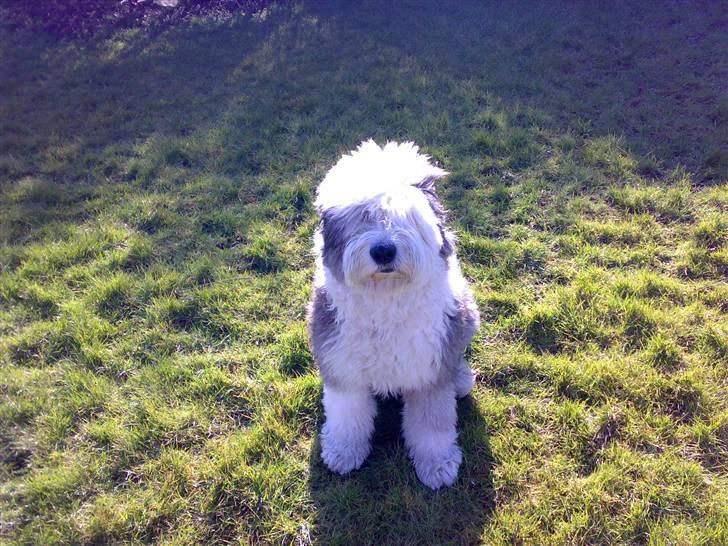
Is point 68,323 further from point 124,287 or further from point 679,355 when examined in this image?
point 679,355

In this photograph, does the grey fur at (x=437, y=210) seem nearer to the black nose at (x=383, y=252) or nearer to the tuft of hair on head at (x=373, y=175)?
the tuft of hair on head at (x=373, y=175)

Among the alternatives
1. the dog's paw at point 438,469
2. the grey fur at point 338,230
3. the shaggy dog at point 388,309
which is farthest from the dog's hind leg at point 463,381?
the grey fur at point 338,230

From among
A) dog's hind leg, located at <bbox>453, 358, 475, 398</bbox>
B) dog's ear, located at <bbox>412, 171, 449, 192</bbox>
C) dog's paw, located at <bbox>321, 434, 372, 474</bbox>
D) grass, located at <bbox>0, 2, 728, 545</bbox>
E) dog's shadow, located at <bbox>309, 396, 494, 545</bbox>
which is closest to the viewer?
dog's ear, located at <bbox>412, 171, 449, 192</bbox>

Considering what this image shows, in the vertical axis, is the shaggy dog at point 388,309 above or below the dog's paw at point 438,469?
above

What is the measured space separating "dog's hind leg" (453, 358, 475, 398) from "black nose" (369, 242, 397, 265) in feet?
4.16

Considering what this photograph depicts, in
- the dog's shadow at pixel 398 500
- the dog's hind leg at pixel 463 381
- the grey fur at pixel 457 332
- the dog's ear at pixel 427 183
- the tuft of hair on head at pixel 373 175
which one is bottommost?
the dog's shadow at pixel 398 500

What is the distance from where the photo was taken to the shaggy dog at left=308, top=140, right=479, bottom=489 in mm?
2613

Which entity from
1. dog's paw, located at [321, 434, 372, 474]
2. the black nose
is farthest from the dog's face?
dog's paw, located at [321, 434, 372, 474]

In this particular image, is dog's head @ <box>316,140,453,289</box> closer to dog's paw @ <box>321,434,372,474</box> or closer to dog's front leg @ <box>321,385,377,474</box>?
dog's front leg @ <box>321,385,377,474</box>

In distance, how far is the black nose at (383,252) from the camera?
8.25 ft

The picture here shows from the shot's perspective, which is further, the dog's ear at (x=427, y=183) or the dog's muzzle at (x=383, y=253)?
the dog's ear at (x=427, y=183)

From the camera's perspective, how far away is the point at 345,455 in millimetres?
3322

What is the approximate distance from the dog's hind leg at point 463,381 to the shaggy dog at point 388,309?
2cm

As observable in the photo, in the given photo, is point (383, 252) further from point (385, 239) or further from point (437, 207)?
point (437, 207)
